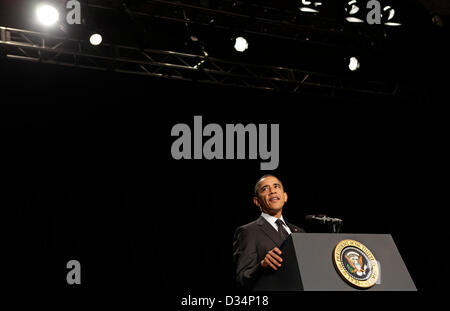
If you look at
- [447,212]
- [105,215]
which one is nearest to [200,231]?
[105,215]

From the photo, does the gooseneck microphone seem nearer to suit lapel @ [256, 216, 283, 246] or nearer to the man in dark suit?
the man in dark suit

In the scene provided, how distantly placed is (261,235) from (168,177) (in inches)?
113

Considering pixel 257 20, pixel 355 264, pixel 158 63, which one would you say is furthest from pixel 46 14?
pixel 355 264

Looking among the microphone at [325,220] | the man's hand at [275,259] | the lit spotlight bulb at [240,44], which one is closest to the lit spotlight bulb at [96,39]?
the lit spotlight bulb at [240,44]

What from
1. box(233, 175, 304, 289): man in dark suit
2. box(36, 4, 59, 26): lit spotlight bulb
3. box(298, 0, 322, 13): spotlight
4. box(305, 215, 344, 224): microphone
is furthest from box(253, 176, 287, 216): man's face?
box(36, 4, 59, 26): lit spotlight bulb

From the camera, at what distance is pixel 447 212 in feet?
20.9

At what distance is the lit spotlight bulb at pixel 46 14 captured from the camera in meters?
4.32

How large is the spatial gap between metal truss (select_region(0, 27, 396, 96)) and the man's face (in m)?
2.22

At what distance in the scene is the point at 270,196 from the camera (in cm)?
292

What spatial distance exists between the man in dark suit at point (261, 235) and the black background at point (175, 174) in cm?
212

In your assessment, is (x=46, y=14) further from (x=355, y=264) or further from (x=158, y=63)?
(x=355, y=264)

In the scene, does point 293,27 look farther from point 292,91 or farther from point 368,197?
point 368,197

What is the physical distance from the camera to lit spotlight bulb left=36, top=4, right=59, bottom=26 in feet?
14.2

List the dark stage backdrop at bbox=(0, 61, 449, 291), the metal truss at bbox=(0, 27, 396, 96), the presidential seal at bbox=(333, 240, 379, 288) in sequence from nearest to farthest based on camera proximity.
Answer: the presidential seal at bbox=(333, 240, 379, 288) < the metal truss at bbox=(0, 27, 396, 96) < the dark stage backdrop at bbox=(0, 61, 449, 291)
